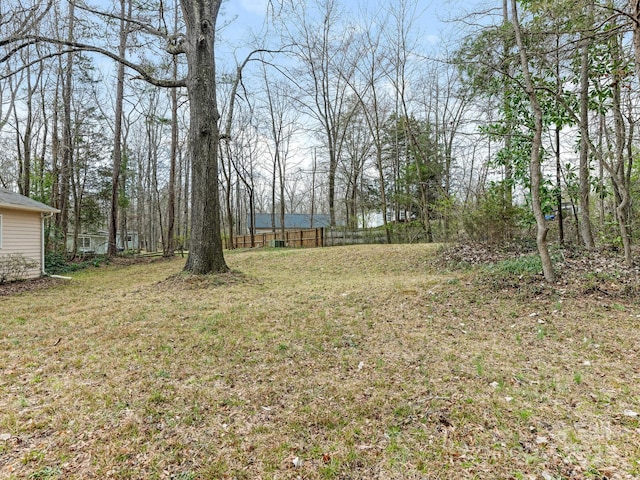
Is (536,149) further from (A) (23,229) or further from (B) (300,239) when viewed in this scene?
(B) (300,239)

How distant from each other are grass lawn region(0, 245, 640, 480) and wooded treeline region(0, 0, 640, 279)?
219cm

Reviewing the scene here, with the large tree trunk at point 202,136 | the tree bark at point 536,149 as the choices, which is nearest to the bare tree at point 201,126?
the large tree trunk at point 202,136

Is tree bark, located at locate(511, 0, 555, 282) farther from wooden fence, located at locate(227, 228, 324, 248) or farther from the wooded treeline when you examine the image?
wooden fence, located at locate(227, 228, 324, 248)

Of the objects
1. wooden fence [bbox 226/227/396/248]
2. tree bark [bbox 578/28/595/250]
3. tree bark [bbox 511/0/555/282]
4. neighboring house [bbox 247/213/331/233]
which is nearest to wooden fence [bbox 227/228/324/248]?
wooden fence [bbox 226/227/396/248]

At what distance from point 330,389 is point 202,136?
228 inches

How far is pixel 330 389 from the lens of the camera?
2.52 meters

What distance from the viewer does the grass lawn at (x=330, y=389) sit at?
1771mm

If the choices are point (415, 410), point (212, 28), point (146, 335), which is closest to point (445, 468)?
point (415, 410)

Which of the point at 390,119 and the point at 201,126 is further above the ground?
the point at 390,119

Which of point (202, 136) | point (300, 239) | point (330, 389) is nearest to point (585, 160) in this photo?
point (330, 389)

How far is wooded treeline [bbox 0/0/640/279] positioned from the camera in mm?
5367

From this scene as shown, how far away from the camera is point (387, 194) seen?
17.8 metres

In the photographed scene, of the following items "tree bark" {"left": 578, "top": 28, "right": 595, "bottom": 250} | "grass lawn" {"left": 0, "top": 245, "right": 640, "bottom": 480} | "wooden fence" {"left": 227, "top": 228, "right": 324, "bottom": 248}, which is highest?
"tree bark" {"left": 578, "top": 28, "right": 595, "bottom": 250}

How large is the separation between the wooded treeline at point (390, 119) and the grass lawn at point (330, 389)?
2.19 metres
